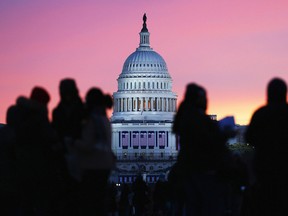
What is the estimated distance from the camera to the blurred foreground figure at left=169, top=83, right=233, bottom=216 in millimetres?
24734

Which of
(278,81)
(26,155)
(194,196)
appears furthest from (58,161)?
(278,81)

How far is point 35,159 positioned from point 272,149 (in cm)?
430

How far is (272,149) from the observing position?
24.3 m

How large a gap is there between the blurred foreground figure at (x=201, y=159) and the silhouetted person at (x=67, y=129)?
5.77ft

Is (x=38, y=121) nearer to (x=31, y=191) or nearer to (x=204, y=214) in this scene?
(x=31, y=191)

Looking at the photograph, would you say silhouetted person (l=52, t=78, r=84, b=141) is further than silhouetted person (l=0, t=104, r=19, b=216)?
No

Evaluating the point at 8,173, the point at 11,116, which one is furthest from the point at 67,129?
the point at 8,173

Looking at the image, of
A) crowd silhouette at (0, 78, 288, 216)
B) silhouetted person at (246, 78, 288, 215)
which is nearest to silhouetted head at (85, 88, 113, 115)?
crowd silhouette at (0, 78, 288, 216)

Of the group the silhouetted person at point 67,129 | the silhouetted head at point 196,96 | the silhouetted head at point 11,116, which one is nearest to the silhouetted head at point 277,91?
the silhouetted head at point 196,96

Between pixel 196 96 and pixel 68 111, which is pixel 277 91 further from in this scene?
pixel 68 111

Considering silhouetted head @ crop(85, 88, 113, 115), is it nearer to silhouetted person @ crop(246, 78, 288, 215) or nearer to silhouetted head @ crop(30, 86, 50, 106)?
silhouetted head @ crop(30, 86, 50, 106)

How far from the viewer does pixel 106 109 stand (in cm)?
2542

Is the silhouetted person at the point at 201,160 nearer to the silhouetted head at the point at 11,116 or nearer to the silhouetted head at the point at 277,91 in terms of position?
the silhouetted head at the point at 277,91

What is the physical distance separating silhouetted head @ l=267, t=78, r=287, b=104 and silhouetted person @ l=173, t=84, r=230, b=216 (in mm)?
981
